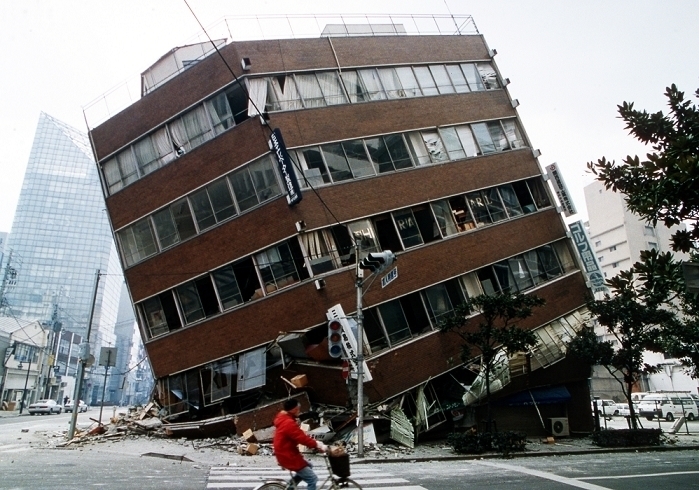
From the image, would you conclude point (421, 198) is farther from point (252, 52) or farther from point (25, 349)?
point (25, 349)

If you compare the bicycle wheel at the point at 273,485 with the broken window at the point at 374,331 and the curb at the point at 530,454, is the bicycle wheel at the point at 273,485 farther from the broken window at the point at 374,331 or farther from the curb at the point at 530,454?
the broken window at the point at 374,331

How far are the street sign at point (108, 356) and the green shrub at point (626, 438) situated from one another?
66.1 feet

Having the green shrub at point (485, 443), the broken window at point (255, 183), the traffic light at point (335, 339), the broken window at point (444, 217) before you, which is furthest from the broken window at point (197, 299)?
the green shrub at point (485, 443)

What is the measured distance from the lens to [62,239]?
131 metres

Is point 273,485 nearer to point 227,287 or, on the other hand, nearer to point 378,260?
point 378,260

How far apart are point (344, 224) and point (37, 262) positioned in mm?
134773

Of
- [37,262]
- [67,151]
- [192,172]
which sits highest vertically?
[67,151]

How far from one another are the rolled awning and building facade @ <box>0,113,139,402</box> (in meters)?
116

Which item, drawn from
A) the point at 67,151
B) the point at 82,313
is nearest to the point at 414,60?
the point at 82,313

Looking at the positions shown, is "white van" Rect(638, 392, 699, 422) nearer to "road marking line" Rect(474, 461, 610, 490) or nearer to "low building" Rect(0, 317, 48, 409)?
"road marking line" Rect(474, 461, 610, 490)

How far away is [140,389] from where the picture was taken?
14512 centimetres

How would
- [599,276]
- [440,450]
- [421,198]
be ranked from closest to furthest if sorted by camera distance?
[440,450], [421,198], [599,276]

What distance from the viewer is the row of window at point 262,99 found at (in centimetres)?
2156

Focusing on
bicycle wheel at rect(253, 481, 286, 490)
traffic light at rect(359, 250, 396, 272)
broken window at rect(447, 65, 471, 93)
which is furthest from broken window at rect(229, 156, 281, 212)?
bicycle wheel at rect(253, 481, 286, 490)
